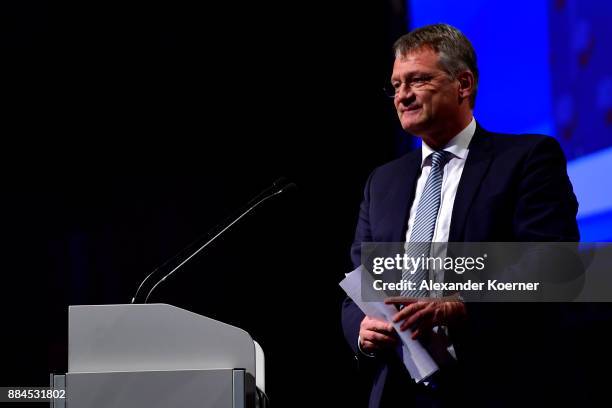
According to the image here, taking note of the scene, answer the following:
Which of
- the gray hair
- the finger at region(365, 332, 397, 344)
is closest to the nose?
the gray hair

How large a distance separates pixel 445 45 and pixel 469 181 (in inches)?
17.6

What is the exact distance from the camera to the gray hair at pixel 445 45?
2.29m

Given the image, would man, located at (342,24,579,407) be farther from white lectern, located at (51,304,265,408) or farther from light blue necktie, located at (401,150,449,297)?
white lectern, located at (51,304,265,408)

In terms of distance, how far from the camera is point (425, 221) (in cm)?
214

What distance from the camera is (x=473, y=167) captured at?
2148 mm

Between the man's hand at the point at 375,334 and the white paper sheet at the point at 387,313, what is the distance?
0.02 metres

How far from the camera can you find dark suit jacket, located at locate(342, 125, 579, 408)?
1.92 meters

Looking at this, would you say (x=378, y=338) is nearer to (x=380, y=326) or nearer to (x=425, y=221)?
(x=380, y=326)

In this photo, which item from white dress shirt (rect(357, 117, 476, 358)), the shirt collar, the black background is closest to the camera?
white dress shirt (rect(357, 117, 476, 358))

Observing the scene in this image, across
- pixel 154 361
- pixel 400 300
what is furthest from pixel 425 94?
pixel 154 361

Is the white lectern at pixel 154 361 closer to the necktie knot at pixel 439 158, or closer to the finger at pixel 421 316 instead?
the finger at pixel 421 316

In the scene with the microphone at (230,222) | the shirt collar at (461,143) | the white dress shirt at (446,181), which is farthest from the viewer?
the shirt collar at (461,143)

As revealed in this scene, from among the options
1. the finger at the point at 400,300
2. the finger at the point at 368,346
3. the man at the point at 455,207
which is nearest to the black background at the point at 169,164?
the man at the point at 455,207

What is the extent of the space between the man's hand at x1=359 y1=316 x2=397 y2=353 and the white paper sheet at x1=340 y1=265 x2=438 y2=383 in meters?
0.02
